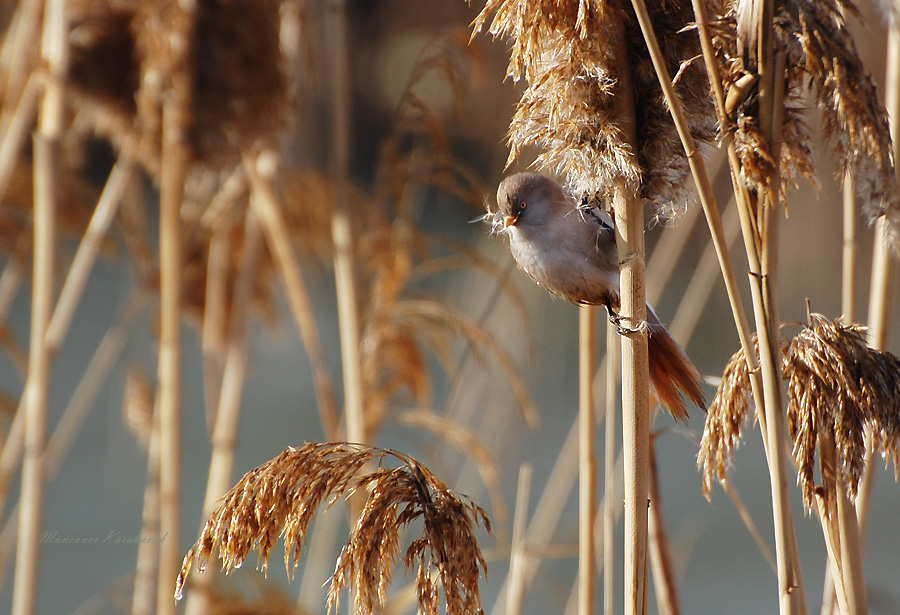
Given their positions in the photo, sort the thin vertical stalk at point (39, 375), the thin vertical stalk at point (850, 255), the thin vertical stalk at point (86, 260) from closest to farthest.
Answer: the thin vertical stalk at point (850, 255) → the thin vertical stalk at point (39, 375) → the thin vertical stalk at point (86, 260)

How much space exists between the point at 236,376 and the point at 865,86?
1.54 m

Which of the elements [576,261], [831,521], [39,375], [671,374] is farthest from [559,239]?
[39,375]

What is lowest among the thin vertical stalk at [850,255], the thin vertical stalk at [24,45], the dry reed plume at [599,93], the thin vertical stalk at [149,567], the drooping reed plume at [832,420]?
the thin vertical stalk at [149,567]

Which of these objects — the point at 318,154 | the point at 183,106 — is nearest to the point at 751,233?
the point at 183,106

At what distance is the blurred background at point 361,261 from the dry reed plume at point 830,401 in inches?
5.2

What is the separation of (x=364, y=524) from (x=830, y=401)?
430mm

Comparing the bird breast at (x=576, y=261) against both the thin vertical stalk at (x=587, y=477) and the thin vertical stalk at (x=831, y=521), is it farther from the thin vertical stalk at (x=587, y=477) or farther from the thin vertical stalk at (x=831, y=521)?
the thin vertical stalk at (x=831, y=521)

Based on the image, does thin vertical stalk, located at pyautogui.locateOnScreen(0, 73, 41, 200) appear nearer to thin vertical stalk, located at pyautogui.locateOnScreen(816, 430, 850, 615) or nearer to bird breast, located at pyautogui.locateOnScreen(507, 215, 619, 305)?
bird breast, located at pyautogui.locateOnScreen(507, 215, 619, 305)

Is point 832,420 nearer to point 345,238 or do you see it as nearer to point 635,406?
point 635,406

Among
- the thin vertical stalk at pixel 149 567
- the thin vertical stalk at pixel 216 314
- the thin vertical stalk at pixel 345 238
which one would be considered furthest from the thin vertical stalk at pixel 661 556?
the thin vertical stalk at pixel 216 314

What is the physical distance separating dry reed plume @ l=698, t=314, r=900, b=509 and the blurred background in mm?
132

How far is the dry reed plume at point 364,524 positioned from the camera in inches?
27.5

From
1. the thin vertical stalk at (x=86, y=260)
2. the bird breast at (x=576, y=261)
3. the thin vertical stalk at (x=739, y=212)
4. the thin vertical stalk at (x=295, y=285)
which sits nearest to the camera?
the thin vertical stalk at (x=739, y=212)

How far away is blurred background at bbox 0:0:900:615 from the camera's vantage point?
160cm
